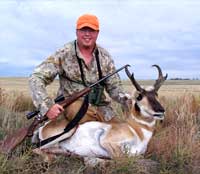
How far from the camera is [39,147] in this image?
20.4 ft

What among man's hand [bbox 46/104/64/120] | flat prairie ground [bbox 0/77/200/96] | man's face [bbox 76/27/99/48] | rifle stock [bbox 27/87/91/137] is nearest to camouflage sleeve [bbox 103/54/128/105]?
flat prairie ground [bbox 0/77/200/96]

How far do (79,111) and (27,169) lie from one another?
1154 mm

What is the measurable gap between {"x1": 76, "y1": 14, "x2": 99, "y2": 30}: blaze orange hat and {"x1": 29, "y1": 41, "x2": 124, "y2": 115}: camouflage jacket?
39cm

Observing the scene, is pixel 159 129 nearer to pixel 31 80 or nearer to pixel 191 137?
pixel 191 137

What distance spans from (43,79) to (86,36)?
83 cm

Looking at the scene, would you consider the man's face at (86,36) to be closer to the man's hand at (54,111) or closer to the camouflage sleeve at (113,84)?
the camouflage sleeve at (113,84)

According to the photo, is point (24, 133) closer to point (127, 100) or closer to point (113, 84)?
point (127, 100)

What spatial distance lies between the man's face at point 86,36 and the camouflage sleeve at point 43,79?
351mm

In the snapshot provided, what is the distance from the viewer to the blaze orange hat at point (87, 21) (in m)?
6.60

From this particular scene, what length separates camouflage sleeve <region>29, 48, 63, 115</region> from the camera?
6.19 metres

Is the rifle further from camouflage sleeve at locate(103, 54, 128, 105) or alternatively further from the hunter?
camouflage sleeve at locate(103, 54, 128, 105)

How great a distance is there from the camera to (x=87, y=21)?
6.61 m

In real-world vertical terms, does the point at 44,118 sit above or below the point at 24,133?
above

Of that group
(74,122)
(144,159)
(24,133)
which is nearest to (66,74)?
(74,122)
